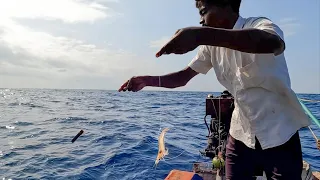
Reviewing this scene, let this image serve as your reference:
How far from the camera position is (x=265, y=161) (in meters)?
2.33

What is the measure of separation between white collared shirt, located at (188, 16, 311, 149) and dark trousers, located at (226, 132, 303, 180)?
8 cm

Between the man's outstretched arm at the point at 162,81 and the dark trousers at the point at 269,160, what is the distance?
737mm

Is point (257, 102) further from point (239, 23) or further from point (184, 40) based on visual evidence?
point (184, 40)

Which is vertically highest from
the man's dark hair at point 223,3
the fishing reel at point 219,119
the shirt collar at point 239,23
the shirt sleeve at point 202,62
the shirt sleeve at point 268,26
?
the man's dark hair at point 223,3

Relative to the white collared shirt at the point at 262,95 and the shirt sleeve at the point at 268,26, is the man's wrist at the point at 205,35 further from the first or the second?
the white collared shirt at the point at 262,95

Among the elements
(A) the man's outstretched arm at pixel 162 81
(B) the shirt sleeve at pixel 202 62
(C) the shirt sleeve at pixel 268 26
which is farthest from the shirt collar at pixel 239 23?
(A) the man's outstretched arm at pixel 162 81

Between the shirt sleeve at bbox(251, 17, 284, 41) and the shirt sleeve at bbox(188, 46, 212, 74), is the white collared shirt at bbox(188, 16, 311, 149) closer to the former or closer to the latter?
the shirt sleeve at bbox(251, 17, 284, 41)

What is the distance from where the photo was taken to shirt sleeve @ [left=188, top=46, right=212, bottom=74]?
268 centimetres

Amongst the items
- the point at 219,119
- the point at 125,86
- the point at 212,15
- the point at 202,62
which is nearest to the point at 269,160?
the point at 202,62

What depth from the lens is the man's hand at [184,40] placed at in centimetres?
159

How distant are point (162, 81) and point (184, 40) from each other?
4.31 ft

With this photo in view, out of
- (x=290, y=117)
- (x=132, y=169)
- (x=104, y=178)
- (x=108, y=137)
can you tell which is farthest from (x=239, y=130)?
Result: (x=108, y=137)

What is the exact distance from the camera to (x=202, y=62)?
109 inches

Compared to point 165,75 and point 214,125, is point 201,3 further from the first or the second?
point 214,125
